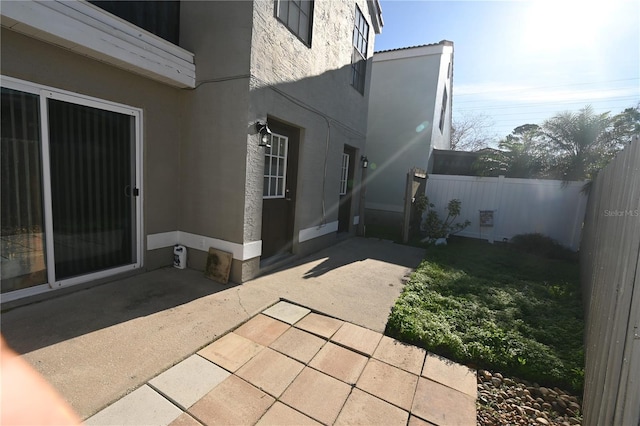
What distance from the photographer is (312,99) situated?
16.8 feet

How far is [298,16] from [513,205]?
734 centimetres

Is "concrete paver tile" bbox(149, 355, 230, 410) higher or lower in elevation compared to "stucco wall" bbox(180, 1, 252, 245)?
lower

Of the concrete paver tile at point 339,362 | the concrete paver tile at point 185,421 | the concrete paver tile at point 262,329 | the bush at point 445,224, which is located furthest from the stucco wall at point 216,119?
the bush at point 445,224

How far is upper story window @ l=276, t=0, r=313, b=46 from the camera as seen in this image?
13.8 ft

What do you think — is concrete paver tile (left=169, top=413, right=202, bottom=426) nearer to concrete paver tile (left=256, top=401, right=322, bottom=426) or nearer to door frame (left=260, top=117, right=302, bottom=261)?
concrete paver tile (left=256, top=401, right=322, bottom=426)

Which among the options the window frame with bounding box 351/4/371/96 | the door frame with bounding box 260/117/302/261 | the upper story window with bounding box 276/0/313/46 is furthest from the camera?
the window frame with bounding box 351/4/371/96

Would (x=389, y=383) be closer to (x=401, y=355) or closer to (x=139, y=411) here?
(x=401, y=355)

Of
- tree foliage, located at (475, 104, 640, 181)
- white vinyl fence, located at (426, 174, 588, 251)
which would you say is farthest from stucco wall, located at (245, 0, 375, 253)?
tree foliage, located at (475, 104, 640, 181)

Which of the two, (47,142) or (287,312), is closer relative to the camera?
(47,142)

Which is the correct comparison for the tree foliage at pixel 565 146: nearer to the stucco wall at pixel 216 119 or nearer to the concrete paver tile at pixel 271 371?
the stucco wall at pixel 216 119

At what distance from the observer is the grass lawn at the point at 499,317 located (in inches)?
102

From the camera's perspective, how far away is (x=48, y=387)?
6.31 feet

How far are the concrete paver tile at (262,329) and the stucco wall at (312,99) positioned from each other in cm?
125

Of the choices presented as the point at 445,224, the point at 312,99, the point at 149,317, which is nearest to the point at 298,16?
the point at 312,99
